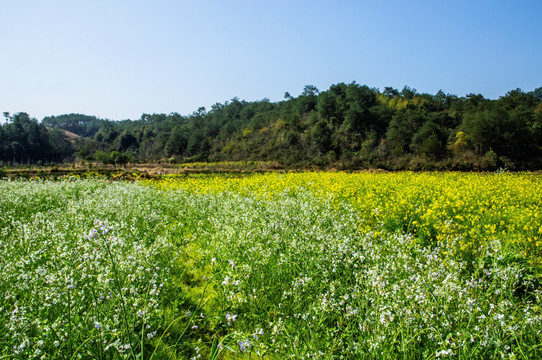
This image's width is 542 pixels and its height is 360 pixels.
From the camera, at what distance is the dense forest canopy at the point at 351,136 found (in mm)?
49000

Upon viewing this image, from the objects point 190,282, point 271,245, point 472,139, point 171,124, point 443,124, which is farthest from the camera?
point 171,124

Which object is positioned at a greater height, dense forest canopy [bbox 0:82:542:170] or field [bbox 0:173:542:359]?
dense forest canopy [bbox 0:82:542:170]

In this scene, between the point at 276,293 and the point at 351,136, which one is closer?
the point at 276,293

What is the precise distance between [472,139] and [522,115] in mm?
11179

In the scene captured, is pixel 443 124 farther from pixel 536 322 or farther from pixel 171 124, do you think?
pixel 171 124

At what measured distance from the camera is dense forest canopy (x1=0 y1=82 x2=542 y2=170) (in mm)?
49000

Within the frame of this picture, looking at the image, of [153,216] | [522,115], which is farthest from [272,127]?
[153,216]

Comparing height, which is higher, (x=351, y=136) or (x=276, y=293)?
(x=351, y=136)

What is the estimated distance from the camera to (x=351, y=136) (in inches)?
2542

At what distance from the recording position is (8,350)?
8.34ft

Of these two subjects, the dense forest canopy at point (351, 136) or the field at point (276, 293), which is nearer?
the field at point (276, 293)

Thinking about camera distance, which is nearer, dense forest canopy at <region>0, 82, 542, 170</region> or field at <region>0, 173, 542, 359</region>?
field at <region>0, 173, 542, 359</region>

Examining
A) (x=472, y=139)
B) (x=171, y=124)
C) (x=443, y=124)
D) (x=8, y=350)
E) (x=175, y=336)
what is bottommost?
(x=175, y=336)

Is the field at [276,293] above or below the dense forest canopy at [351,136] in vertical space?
below
